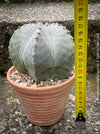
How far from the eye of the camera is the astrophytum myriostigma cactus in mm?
1226

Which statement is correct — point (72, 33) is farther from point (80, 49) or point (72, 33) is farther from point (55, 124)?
point (55, 124)

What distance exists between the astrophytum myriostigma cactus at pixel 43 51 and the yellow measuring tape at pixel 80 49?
10 cm

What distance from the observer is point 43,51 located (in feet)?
4.03

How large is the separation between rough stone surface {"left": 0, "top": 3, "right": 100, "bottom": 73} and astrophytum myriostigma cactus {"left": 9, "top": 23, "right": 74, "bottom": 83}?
1.03m

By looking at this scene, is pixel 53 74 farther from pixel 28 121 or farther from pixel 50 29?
pixel 28 121

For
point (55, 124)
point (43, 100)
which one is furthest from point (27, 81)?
point (55, 124)

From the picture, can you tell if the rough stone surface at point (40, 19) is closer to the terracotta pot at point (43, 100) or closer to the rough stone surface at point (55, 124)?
the rough stone surface at point (55, 124)

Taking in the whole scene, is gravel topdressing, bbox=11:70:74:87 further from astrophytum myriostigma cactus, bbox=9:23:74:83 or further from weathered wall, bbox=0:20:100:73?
weathered wall, bbox=0:20:100:73

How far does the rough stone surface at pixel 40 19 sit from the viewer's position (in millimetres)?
2334

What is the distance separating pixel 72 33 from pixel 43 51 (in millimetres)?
1230

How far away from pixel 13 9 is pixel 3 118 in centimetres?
175

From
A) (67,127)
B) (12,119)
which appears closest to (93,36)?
(67,127)

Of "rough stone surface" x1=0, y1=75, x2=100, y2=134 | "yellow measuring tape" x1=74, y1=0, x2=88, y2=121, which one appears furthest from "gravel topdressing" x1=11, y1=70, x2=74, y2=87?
"rough stone surface" x1=0, y1=75, x2=100, y2=134

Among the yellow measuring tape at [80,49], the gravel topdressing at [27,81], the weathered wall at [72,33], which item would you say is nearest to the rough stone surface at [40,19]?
the weathered wall at [72,33]
